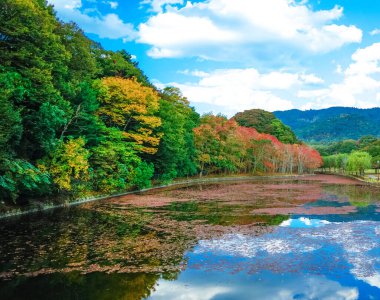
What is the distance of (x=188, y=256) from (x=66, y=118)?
17340 mm

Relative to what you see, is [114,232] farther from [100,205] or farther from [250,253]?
[100,205]

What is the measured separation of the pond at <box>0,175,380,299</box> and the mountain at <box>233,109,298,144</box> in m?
90.5

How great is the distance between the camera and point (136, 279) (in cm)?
1110

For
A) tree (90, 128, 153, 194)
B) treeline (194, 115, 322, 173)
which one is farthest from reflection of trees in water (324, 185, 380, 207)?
treeline (194, 115, 322, 173)

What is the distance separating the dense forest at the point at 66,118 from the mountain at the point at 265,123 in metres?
63.4

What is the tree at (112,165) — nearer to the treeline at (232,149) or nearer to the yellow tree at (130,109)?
the yellow tree at (130,109)

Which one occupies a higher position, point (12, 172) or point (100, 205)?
point (12, 172)

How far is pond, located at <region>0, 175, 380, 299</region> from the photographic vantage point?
33.9ft

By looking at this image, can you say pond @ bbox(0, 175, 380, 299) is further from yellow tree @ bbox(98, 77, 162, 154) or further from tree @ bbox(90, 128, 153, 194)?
yellow tree @ bbox(98, 77, 162, 154)

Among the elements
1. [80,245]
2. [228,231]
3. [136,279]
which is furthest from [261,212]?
[136,279]

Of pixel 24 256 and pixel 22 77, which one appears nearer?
pixel 24 256

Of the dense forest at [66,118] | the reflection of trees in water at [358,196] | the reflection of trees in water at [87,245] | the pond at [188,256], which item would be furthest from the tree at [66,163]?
the reflection of trees in water at [358,196]

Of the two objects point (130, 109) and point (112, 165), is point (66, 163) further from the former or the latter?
point (130, 109)

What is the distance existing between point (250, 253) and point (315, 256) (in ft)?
7.92
